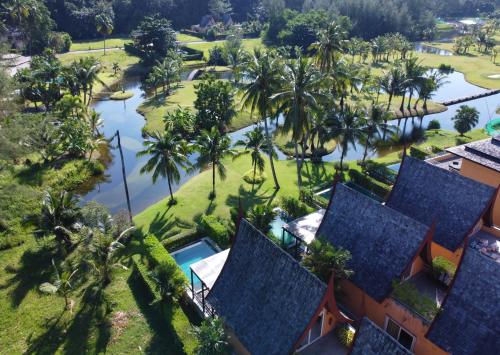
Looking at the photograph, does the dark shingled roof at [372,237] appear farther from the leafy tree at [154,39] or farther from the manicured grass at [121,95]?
the leafy tree at [154,39]

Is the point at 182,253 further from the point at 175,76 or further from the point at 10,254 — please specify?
the point at 175,76

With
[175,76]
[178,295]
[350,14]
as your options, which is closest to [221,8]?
[350,14]

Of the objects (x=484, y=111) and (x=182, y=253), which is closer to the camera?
(x=182, y=253)

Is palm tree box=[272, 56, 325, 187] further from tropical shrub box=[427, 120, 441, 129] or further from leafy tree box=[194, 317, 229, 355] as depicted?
tropical shrub box=[427, 120, 441, 129]

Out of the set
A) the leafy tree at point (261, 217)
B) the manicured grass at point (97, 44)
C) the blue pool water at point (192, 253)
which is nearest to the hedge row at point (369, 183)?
the leafy tree at point (261, 217)

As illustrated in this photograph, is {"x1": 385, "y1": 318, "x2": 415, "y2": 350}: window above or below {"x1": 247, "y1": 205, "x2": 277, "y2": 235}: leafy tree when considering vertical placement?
below

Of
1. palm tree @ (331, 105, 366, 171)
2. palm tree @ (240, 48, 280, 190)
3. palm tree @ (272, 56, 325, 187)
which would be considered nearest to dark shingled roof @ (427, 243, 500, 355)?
palm tree @ (272, 56, 325, 187)
